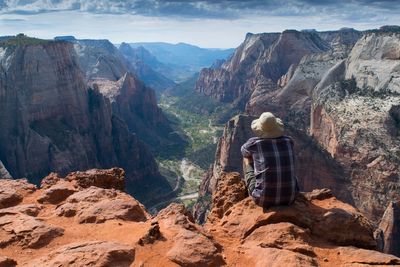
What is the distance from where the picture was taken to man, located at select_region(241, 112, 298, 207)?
35.3 feet

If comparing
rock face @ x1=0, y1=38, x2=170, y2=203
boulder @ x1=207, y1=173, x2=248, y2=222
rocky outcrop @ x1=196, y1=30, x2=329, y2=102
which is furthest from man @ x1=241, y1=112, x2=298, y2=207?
rocky outcrop @ x1=196, y1=30, x2=329, y2=102

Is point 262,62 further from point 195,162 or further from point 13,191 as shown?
point 13,191

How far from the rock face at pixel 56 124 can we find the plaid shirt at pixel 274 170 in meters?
61.6

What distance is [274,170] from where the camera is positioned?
10.7 meters

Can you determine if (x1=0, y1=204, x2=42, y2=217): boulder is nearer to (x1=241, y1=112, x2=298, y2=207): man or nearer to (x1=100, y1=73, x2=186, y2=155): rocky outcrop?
(x1=241, y1=112, x2=298, y2=207): man

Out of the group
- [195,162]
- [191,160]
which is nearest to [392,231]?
[195,162]

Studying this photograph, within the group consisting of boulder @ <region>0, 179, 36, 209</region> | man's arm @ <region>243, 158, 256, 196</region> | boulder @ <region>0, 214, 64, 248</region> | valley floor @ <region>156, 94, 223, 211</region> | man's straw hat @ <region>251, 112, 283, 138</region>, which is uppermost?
man's straw hat @ <region>251, 112, 283, 138</region>

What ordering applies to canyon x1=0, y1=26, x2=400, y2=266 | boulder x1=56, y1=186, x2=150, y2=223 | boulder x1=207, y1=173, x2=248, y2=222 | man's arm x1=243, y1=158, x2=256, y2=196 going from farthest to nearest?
boulder x1=207, y1=173, x2=248, y2=222, man's arm x1=243, y1=158, x2=256, y2=196, boulder x1=56, y1=186, x2=150, y2=223, canyon x1=0, y1=26, x2=400, y2=266

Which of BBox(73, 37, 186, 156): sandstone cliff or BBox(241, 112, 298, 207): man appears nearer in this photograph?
BBox(241, 112, 298, 207): man

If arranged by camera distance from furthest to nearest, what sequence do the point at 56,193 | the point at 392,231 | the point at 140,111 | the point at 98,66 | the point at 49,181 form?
the point at 98,66, the point at 140,111, the point at 392,231, the point at 49,181, the point at 56,193

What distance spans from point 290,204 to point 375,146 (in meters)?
41.6

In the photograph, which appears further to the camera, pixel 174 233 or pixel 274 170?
pixel 274 170

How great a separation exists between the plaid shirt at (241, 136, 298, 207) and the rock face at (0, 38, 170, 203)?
61.6 meters

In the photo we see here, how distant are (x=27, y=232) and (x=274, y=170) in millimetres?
5991
